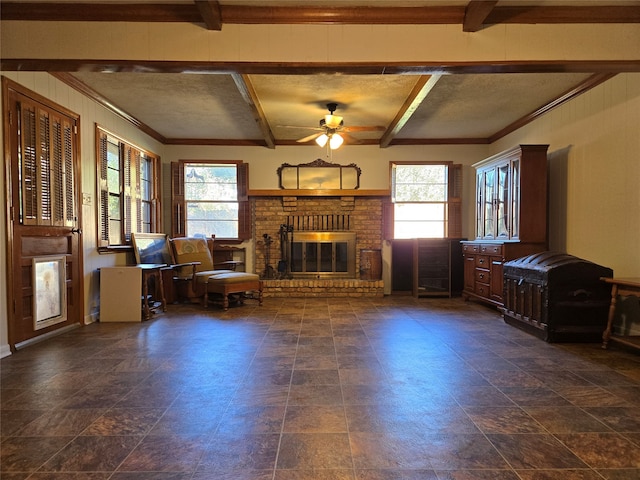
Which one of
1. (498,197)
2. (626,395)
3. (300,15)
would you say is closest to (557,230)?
(498,197)

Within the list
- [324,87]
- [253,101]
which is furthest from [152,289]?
[324,87]

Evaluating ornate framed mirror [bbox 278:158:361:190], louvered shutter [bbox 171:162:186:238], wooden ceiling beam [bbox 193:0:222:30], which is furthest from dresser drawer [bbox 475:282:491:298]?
louvered shutter [bbox 171:162:186:238]

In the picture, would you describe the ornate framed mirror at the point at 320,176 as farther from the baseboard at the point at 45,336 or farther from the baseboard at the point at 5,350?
the baseboard at the point at 5,350

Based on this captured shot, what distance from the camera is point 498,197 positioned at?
17.1ft

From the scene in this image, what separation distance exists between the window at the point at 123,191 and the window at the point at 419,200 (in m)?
4.14

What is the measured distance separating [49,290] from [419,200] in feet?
18.4

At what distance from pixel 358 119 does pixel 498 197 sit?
2.28 m

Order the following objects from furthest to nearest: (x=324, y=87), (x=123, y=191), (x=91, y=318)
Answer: (x=123, y=191)
(x=91, y=318)
(x=324, y=87)

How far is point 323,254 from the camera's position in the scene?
676 centimetres

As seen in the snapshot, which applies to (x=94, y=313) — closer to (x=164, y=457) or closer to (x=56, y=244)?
(x=56, y=244)

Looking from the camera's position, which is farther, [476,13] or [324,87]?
[324,87]

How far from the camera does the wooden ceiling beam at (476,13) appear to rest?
2.52 meters

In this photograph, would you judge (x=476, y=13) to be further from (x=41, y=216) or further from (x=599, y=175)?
(x=41, y=216)

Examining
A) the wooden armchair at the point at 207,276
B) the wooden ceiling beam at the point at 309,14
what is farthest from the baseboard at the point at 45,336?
the wooden ceiling beam at the point at 309,14
